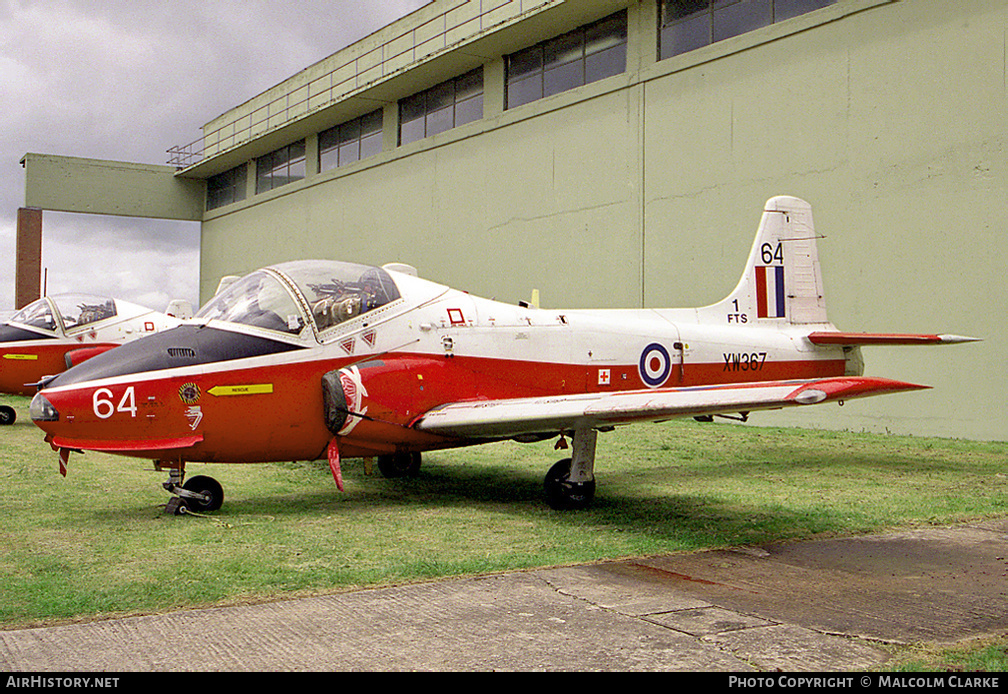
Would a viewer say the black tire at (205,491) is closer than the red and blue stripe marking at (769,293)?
Yes

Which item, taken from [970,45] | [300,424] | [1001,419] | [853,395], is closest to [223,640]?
[300,424]

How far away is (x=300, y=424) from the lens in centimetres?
735

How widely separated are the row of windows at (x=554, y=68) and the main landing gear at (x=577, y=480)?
35.9 ft

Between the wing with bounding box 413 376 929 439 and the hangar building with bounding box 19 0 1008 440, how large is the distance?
7.67 m

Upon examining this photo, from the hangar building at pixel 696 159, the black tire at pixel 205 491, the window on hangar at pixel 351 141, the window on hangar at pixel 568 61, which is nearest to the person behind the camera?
the black tire at pixel 205 491

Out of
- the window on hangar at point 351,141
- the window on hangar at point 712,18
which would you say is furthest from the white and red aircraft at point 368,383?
the window on hangar at point 351,141

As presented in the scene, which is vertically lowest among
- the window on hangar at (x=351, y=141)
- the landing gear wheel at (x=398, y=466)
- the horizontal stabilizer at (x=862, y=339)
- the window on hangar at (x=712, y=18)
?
the landing gear wheel at (x=398, y=466)

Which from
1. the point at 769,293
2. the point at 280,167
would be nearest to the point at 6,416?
the point at 769,293

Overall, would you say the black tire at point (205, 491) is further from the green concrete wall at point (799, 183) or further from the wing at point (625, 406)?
the green concrete wall at point (799, 183)

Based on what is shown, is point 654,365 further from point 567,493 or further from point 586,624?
point 586,624

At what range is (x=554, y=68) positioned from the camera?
19938 millimetres

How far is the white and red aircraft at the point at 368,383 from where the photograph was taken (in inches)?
257

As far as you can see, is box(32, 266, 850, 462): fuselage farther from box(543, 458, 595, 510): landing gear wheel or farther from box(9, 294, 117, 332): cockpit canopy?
box(9, 294, 117, 332): cockpit canopy

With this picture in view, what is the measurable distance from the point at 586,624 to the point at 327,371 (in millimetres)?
4063
